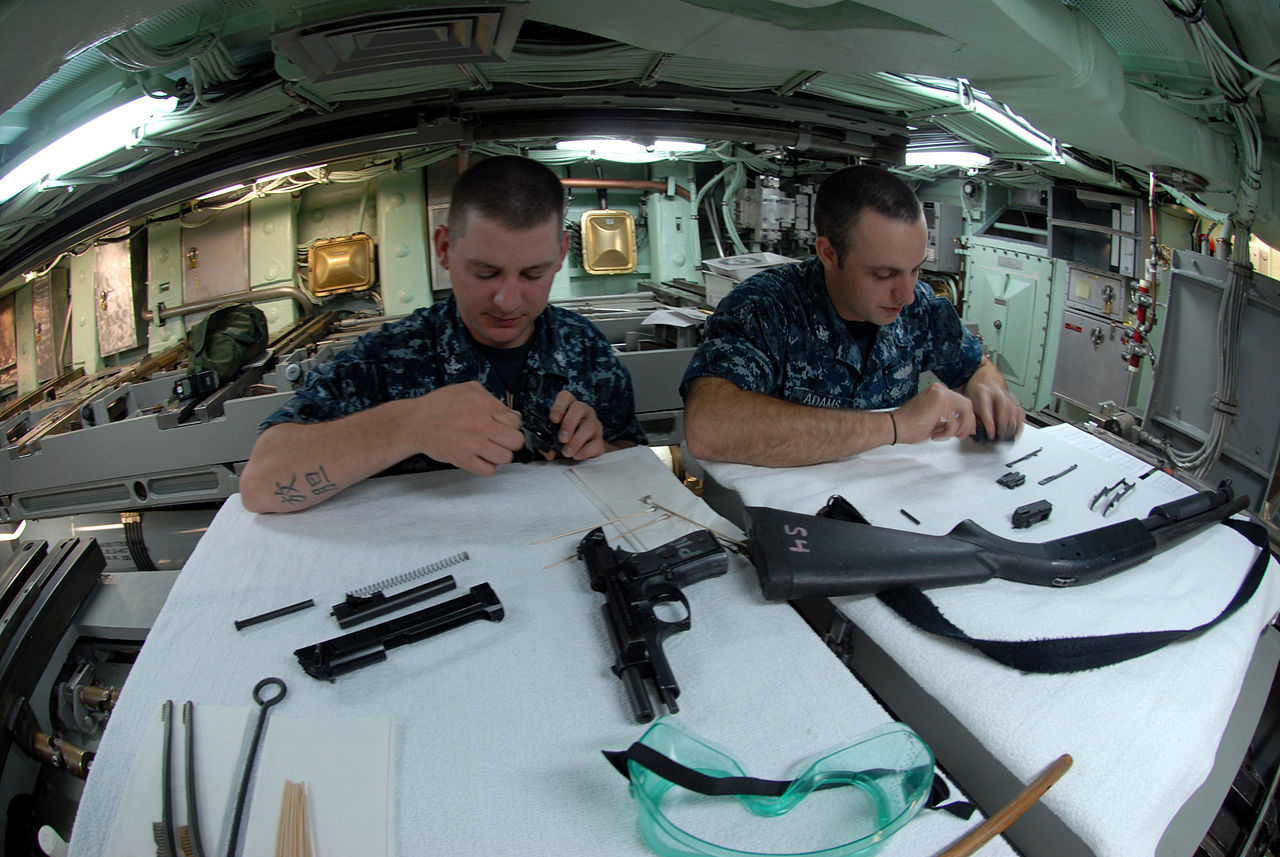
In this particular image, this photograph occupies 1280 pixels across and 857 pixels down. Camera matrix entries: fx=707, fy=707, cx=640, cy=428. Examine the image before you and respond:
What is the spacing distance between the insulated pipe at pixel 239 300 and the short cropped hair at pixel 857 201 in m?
4.06

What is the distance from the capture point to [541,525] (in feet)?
4.57

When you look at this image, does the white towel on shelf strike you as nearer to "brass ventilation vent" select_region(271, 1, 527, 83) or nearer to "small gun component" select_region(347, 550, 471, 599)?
"small gun component" select_region(347, 550, 471, 599)

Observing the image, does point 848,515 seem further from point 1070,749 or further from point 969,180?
point 969,180

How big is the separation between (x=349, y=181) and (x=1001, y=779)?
537cm

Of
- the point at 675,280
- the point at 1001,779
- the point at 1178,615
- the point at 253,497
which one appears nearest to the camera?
the point at 1001,779

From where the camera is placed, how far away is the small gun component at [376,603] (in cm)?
110

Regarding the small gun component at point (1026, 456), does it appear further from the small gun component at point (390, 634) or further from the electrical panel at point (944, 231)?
the electrical panel at point (944, 231)

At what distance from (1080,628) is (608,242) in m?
5.02

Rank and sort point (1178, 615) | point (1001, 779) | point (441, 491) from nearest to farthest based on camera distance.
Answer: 1. point (1001, 779)
2. point (1178, 615)
3. point (441, 491)

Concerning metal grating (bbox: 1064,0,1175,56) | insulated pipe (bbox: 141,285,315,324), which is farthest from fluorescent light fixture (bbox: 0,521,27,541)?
metal grating (bbox: 1064,0,1175,56)

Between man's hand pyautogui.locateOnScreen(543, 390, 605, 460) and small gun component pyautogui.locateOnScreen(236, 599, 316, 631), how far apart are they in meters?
0.64

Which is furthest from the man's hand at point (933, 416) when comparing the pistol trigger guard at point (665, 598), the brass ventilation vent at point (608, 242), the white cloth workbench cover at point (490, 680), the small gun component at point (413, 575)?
the brass ventilation vent at point (608, 242)

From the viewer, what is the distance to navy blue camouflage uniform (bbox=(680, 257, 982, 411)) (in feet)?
6.67

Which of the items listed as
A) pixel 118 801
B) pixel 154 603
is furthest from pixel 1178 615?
pixel 154 603
